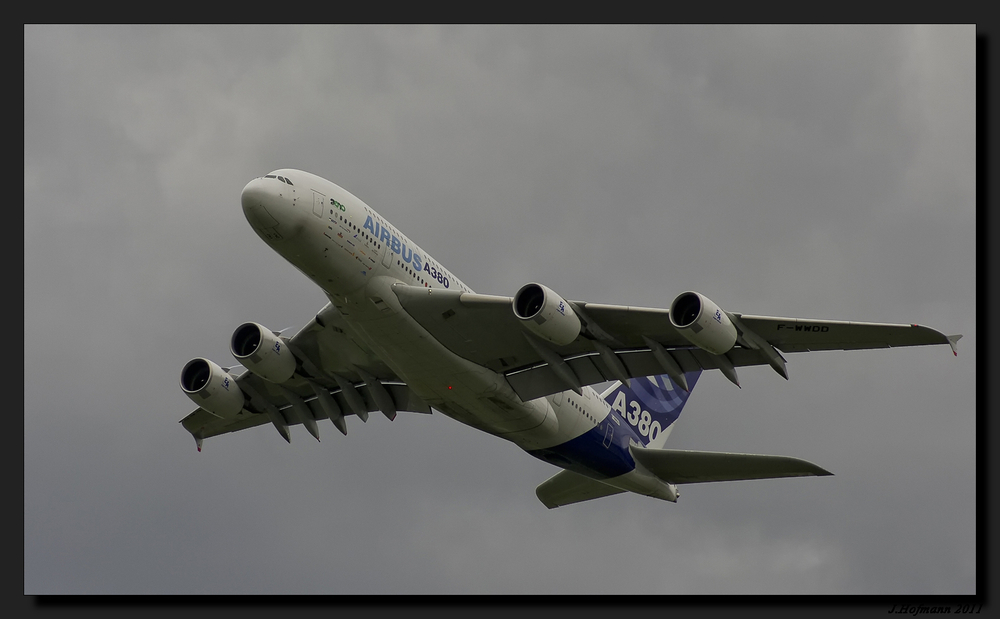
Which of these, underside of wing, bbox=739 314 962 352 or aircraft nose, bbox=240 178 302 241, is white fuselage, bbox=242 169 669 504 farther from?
underside of wing, bbox=739 314 962 352

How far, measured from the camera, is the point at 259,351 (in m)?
31.1

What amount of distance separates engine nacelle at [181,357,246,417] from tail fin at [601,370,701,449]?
12.7m

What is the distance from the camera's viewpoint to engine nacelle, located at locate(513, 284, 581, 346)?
26516mm

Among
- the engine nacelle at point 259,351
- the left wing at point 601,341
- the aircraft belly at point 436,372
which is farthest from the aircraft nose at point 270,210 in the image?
the engine nacelle at point 259,351

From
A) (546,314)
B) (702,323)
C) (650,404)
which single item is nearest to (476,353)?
(546,314)

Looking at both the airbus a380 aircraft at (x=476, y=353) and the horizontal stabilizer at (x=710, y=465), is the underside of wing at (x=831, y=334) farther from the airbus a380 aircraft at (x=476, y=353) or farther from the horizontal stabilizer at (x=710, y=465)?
the horizontal stabilizer at (x=710, y=465)

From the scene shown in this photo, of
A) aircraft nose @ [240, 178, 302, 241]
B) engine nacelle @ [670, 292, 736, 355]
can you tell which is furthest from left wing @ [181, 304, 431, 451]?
engine nacelle @ [670, 292, 736, 355]

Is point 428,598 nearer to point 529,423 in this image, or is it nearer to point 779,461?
point 529,423

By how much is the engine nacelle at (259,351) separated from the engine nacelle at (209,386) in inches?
77.1

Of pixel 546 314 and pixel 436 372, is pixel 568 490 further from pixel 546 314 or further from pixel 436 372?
pixel 546 314

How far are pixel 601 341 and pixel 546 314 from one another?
2.76m

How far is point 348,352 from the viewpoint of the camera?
32344mm

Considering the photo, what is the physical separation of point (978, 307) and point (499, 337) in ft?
40.3

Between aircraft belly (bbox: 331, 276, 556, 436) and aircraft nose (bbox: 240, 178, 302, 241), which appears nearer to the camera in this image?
aircraft nose (bbox: 240, 178, 302, 241)
